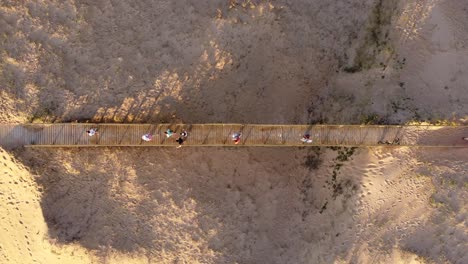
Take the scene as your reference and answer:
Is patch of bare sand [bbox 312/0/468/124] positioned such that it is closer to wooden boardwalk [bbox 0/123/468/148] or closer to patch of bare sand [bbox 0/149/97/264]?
wooden boardwalk [bbox 0/123/468/148]

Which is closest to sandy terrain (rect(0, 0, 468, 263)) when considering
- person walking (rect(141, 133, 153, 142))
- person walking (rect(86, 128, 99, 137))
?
person walking (rect(86, 128, 99, 137))

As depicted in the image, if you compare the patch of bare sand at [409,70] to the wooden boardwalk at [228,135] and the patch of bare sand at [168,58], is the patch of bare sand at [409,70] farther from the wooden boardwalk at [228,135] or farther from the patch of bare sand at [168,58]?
the patch of bare sand at [168,58]

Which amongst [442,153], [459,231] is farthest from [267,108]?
[459,231]

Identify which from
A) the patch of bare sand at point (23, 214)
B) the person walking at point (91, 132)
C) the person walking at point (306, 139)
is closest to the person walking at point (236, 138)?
the person walking at point (306, 139)

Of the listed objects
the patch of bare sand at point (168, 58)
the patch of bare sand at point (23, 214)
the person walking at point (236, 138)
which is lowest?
the patch of bare sand at point (23, 214)

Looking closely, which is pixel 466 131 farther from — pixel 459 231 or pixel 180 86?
pixel 180 86

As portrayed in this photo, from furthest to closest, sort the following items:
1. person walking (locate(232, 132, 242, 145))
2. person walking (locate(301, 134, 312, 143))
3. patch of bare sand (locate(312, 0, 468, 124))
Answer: patch of bare sand (locate(312, 0, 468, 124)) < person walking (locate(301, 134, 312, 143)) < person walking (locate(232, 132, 242, 145))

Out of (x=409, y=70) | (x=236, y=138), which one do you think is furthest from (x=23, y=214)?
(x=409, y=70)
